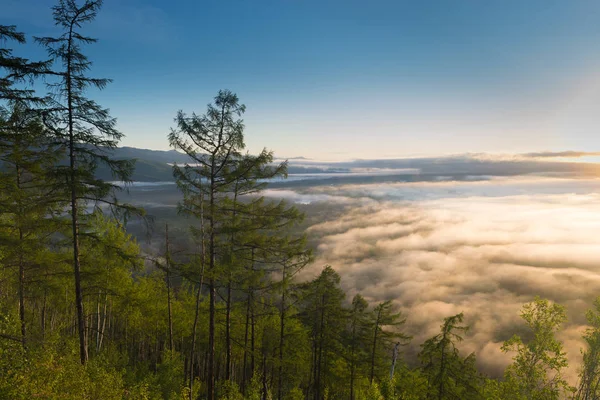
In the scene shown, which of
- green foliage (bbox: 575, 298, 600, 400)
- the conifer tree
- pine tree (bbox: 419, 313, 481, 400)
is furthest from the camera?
pine tree (bbox: 419, 313, 481, 400)

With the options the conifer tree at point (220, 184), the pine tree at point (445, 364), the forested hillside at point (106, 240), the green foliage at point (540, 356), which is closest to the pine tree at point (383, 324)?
the pine tree at point (445, 364)

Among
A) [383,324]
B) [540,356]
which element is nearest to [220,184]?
[540,356]

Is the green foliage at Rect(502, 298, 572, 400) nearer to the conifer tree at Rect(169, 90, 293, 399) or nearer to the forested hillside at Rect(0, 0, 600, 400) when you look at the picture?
the forested hillside at Rect(0, 0, 600, 400)

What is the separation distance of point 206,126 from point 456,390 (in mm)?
29421

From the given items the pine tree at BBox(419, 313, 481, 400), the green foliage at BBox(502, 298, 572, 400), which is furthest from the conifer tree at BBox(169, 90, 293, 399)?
the pine tree at BBox(419, 313, 481, 400)

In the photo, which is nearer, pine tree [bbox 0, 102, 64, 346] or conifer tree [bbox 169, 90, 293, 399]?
pine tree [bbox 0, 102, 64, 346]

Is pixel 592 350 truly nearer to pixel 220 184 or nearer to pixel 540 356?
pixel 540 356

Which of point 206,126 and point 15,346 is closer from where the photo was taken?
point 15,346

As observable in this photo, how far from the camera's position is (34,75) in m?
10.9

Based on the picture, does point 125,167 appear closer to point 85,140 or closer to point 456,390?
point 85,140

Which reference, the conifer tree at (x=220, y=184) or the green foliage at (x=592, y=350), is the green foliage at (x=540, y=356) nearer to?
the green foliage at (x=592, y=350)

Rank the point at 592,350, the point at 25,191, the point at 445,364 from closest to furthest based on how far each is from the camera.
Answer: the point at 25,191
the point at 592,350
the point at 445,364

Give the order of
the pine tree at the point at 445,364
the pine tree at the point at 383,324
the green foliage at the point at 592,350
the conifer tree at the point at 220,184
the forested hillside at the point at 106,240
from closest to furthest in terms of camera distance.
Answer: the forested hillside at the point at 106,240
the conifer tree at the point at 220,184
the green foliage at the point at 592,350
the pine tree at the point at 445,364
the pine tree at the point at 383,324

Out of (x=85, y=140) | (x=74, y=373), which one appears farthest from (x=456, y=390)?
(x=85, y=140)
